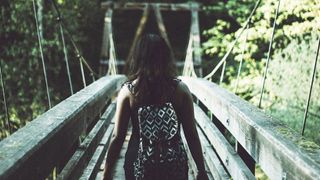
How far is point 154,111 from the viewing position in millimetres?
1424

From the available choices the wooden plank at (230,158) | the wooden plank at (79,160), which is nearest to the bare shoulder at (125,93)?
the wooden plank at (79,160)

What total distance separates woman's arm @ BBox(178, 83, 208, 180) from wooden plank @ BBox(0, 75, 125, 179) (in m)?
0.41

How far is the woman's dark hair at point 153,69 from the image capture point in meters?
1.43

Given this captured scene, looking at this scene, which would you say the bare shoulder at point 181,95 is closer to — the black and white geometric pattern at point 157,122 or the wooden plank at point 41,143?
the black and white geometric pattern at point 157,122

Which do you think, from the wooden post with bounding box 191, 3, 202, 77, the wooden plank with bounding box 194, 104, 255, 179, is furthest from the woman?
the wooden post with bounding box 191, 3, 202, 77

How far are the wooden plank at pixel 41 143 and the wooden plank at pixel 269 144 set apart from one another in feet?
2.13

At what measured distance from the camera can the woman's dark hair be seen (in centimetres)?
143

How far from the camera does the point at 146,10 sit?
369 inches

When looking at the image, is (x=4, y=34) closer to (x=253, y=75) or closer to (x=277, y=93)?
(x=253, y=75)

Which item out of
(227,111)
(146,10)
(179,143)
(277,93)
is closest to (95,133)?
(227,111)

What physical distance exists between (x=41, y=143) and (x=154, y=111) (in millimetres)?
395

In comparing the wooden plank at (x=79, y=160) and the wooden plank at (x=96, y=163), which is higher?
the wooden plank at (x=79, y=160)

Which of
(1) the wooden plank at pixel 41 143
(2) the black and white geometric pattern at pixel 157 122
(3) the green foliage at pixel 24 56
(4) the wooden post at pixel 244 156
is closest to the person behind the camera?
(1) the wooden plank at pixel 41 143

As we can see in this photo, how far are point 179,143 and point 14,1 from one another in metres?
6.78
